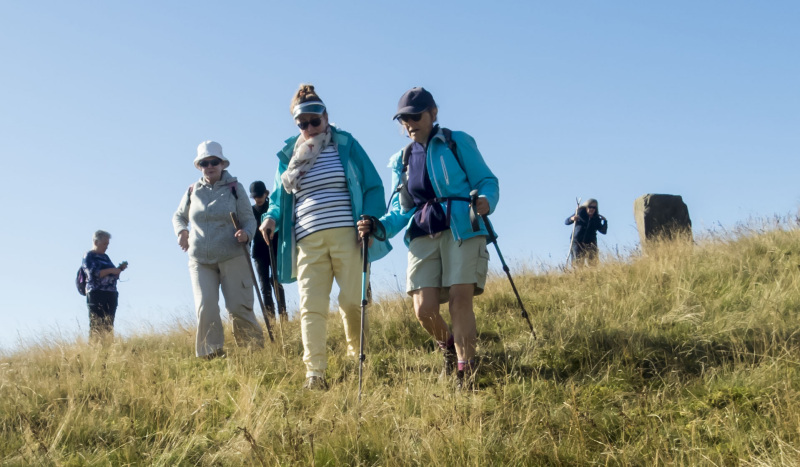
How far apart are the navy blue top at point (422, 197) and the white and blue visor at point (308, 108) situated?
79cm

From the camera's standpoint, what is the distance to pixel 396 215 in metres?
5.58

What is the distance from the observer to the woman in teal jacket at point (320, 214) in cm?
561

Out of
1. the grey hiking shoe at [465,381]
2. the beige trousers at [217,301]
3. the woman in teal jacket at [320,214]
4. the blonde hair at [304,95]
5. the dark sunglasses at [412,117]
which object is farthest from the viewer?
the beige trousers at [217,301]

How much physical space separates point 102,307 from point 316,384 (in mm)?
5577

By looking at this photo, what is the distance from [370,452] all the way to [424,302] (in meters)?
1.52

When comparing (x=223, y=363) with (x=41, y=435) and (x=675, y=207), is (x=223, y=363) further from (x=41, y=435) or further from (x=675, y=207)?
(x=675, y=207)

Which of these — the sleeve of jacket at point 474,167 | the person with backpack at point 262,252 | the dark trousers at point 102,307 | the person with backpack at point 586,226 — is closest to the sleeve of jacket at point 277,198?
the sleeve of jacket at point 474,167

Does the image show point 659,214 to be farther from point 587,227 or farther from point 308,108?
point 308,108

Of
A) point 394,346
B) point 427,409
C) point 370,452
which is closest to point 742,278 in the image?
point 394,346

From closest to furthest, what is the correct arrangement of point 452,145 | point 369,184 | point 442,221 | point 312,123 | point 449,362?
point 442,221 → point 452,145 → point 449,362 → point 312,123 → point 369,184

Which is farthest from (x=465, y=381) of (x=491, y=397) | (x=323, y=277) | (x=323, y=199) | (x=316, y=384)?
(x=323, y=199)

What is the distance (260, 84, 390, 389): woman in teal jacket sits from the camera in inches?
221

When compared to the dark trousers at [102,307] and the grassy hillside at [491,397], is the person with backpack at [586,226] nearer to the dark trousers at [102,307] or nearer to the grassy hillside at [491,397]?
the grassy hillside at [491,397]

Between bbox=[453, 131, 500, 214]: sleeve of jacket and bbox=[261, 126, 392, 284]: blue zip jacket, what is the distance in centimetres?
85
